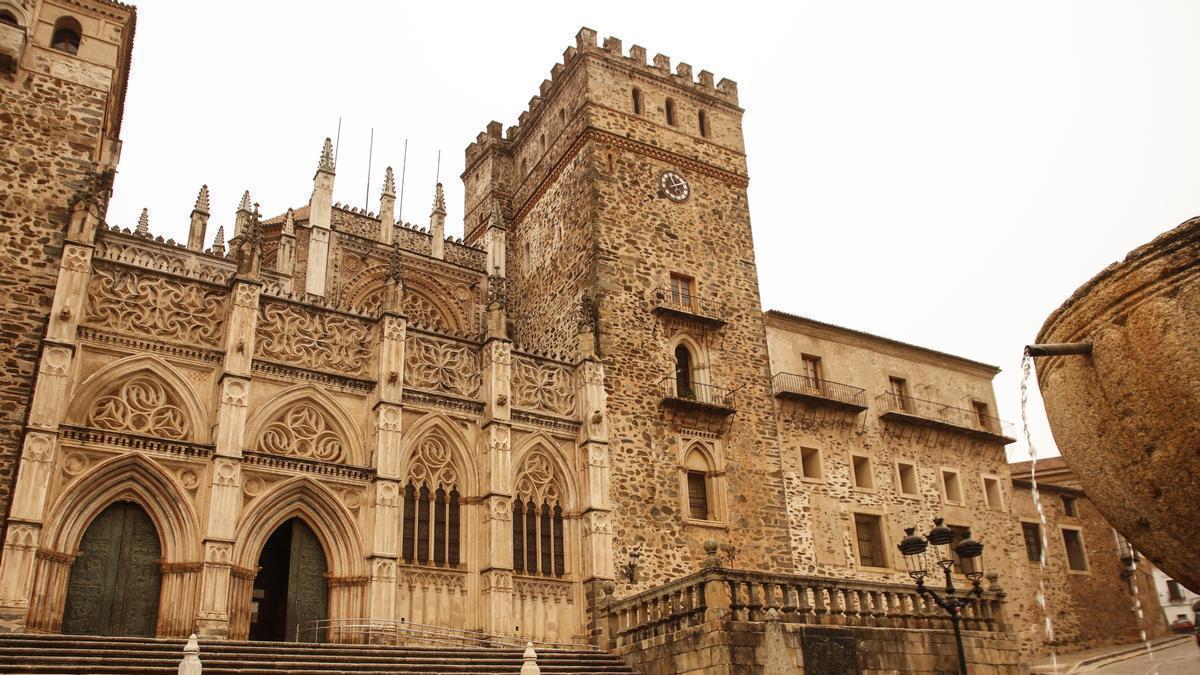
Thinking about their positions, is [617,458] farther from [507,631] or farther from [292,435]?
[292,435]

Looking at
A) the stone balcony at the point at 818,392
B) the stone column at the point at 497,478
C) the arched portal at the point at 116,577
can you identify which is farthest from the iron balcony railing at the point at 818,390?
the arched portal at the point at 116,577

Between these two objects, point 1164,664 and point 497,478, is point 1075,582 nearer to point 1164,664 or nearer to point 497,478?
point 1164,664

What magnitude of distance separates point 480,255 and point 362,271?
4128 millimetres

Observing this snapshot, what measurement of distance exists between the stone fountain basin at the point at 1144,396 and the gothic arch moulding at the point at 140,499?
16661 mm

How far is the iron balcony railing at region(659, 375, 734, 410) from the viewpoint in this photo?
26.1 metres

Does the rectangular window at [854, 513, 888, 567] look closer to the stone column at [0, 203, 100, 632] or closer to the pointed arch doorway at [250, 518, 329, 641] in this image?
the pointed arch doorway at [250, 518, 329, 641]

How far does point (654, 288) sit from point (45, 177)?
579 inches

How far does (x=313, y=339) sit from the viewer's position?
21.9 m

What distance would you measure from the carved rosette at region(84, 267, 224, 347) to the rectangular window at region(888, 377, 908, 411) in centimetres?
2045

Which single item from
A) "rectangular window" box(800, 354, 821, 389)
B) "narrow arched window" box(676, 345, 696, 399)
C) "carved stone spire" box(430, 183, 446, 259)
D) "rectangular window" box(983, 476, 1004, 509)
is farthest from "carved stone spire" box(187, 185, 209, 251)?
"rectangular window" box(983, 476, 1004, 509)

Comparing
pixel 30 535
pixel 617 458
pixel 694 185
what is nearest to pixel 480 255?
pixel 694 185

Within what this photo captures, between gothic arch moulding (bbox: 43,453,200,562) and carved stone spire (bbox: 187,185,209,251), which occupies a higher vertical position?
carved stone spire (bbox: 187,185,209,251)

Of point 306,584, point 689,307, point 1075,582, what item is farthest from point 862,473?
point 306,584

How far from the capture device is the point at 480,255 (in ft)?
109
